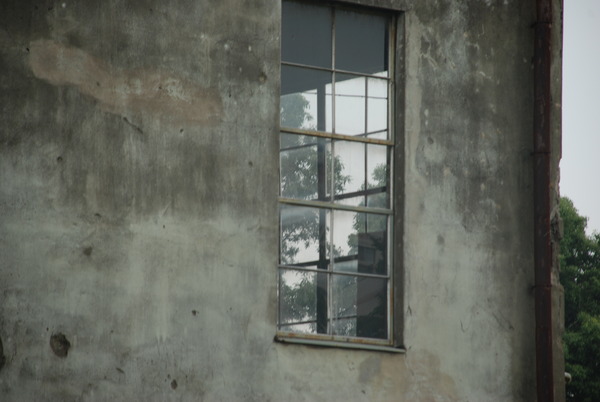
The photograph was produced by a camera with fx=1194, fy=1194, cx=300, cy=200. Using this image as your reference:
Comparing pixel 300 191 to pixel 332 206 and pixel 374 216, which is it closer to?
pixel 332 206

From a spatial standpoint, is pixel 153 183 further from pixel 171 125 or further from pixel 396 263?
pixel 396 263

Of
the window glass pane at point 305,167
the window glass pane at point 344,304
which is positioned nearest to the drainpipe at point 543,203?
the window glass pane at point 344,304

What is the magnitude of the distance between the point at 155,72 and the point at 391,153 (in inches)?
88.2

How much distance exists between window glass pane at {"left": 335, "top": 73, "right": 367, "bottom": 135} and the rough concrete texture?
1.32 feet

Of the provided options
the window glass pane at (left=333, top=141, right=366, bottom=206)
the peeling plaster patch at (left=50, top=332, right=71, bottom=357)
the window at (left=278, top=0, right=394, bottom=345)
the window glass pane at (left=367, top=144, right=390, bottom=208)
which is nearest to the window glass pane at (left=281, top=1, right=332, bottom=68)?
the window at (left=278, top=0, right=394, bottom=345)

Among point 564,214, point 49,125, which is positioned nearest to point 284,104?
point 49,125

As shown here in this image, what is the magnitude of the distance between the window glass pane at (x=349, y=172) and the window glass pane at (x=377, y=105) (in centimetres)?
24

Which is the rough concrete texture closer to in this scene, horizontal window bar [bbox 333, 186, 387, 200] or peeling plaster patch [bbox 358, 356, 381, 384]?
peeling plaster patch [bbox 358, 356, 381, 384]

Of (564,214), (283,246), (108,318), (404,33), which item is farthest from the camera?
(564,214)

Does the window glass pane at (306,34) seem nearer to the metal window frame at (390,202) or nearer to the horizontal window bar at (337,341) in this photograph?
the metal window frame at (390,202)

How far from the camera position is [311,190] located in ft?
32.6

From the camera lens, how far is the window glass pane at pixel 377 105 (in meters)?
10.3

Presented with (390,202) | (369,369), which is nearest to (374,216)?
(390,202)

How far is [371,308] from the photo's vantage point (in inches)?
392
